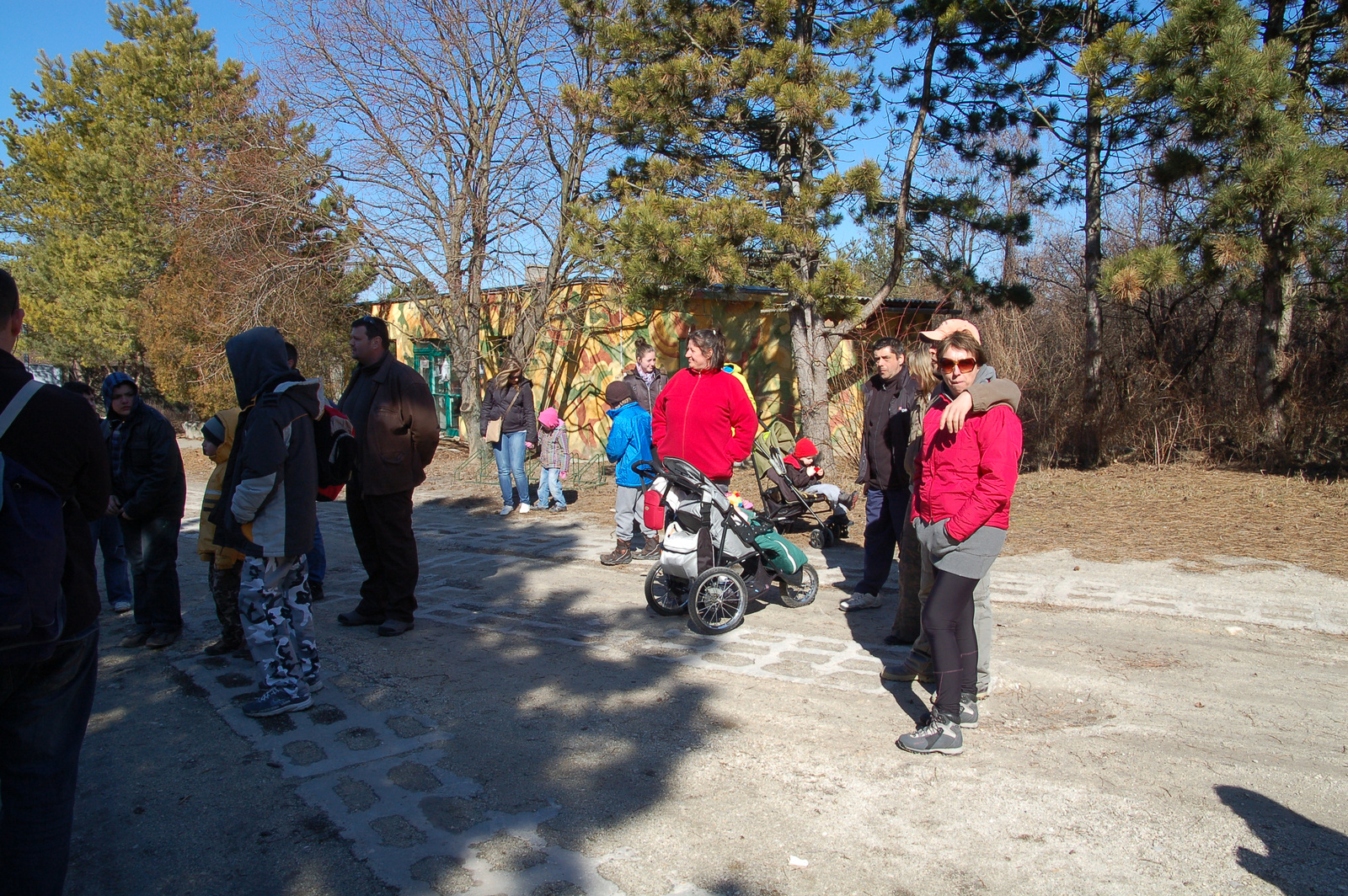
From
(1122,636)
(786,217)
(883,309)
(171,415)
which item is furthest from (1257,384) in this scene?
(171,415)

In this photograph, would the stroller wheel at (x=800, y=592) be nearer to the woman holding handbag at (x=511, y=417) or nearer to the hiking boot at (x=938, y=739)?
the hiking boot at (x=938, y=739)

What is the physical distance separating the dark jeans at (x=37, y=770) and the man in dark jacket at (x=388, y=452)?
302 centimetres

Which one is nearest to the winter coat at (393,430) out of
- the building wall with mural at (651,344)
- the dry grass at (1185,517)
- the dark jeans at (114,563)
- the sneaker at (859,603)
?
the dark jeans at (114,563)

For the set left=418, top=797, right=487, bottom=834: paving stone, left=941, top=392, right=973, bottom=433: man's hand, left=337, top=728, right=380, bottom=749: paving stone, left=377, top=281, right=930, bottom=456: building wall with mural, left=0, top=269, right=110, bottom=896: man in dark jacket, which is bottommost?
left=418, top=797, right=487, bottom=834: paving stone

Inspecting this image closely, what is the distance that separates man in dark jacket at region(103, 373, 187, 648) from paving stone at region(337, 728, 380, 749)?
2.19 metres

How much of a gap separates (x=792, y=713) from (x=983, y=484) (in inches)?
Answer: 58.0

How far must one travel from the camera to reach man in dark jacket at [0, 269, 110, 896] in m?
2.47

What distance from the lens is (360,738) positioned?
402 centimetres

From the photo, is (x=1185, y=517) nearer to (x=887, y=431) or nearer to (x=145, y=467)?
(x=887, y=431)

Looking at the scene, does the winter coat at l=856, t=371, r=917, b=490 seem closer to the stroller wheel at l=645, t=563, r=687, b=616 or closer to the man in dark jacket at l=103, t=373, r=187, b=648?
the stroller wheel at l=645, t=563, r=687, b=616

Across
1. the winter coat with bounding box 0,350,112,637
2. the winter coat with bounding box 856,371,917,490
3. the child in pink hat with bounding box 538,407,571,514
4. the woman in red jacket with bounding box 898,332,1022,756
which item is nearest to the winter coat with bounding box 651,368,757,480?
the winter coat with bounding box 856,371,917,490

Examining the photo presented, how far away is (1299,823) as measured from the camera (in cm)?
320

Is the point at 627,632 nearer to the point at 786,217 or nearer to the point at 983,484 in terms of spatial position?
the point at 983,484

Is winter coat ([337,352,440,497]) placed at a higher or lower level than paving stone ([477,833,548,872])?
higher
